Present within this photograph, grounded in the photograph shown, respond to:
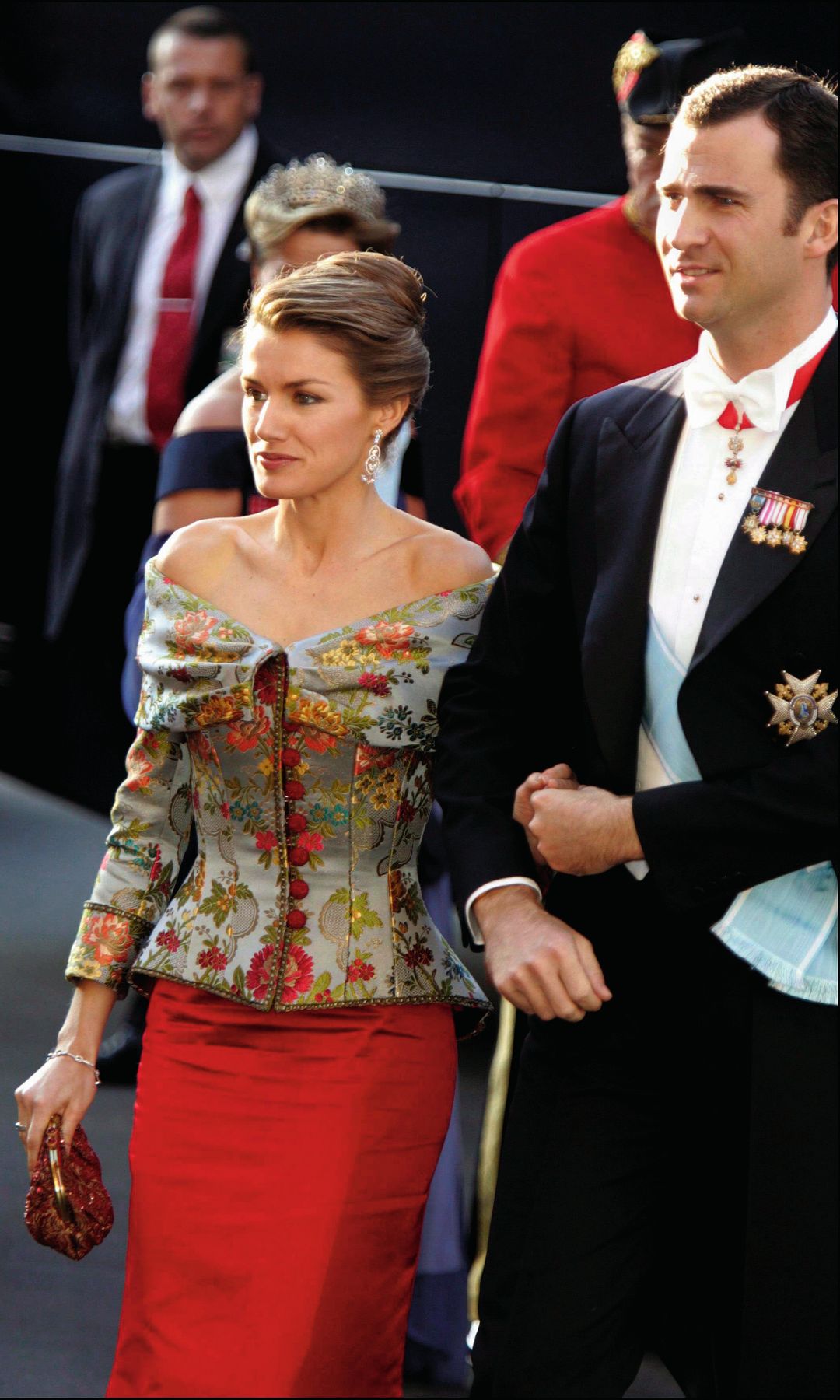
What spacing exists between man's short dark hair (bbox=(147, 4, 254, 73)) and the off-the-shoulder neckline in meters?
2.67

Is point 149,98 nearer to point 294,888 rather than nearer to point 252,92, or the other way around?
point 252,92

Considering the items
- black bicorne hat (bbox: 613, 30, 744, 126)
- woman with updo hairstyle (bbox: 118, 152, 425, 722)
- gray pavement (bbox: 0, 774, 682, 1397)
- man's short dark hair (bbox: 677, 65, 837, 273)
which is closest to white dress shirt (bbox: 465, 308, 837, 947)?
man's short dark hair (bbox: 677, 65, 837, 273)

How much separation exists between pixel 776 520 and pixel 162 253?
3.03m

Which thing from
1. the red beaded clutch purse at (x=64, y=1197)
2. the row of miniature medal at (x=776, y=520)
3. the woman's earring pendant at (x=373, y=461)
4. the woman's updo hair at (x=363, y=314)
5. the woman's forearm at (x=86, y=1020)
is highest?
the woman's updo hair at (x=363, y=314)

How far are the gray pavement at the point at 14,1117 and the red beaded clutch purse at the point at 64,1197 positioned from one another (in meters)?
0.58

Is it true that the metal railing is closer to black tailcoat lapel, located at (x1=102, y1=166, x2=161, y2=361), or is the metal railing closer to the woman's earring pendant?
black tailcoat lapel, located at (x1=102, y1=166, x2=161, y2=361)

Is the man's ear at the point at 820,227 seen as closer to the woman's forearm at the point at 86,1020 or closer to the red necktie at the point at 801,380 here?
the red necktie at the point at 801,380

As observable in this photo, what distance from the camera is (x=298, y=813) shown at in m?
2.27

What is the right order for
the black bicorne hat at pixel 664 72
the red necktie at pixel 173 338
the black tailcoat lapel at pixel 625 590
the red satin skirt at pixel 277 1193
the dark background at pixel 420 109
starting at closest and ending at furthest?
the black tailcoat lapel at pixel 625 590 < the red satin skirt at pixel 277 1193 < the black bicorne hat at pixel 664 72 < the red necktie at pixel 173 338 < the dark background at pixel 420 109

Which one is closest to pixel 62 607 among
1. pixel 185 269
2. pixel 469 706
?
pixel 185 269

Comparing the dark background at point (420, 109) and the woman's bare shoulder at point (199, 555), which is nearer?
the woman's bare shoulder at point (199, 555)

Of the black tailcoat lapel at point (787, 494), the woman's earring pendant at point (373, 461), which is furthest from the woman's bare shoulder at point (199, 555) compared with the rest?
the black tailcoat lapel at point (787, 494)

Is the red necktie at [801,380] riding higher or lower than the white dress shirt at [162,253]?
lower

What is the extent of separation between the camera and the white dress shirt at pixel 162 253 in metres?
4.57
